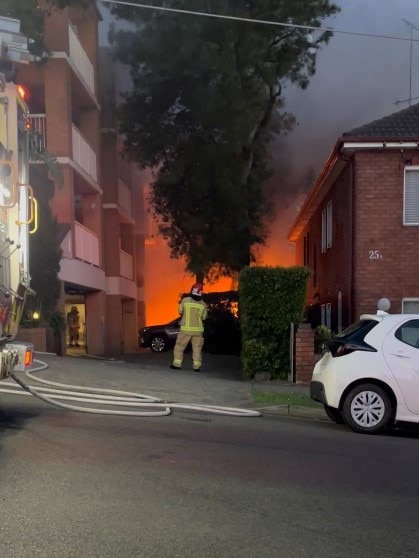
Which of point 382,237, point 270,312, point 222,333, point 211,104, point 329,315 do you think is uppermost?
point 211,104

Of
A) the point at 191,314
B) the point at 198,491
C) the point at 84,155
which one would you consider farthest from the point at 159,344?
the point at 198,491

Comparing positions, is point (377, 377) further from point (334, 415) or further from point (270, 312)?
point (270, 312)

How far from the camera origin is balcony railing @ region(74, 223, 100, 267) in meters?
18.0

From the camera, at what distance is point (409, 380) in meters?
7.41

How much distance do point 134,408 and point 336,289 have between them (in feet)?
27.6

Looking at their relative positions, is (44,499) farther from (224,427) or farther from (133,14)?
(133,14)

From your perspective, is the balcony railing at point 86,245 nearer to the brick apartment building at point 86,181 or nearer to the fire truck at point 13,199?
the brick apartment building at point 86,181

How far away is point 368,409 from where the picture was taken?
24.7 feet

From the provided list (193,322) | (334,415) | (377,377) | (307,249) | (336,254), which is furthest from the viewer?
(307,249)

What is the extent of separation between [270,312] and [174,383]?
2.17 m

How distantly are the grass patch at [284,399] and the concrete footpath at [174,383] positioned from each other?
12 centimetres

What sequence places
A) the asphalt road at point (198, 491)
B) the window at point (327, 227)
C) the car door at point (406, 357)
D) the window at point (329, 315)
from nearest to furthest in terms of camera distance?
the asphalt road at point (198, 491) → the car door at point (406, 357) → the window at point (327, 227) → the window at point (329, 315)

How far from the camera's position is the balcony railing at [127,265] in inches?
910

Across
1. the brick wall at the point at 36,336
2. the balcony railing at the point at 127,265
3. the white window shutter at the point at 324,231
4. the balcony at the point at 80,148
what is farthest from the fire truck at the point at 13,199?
the balcony railing at the point at 127,265
